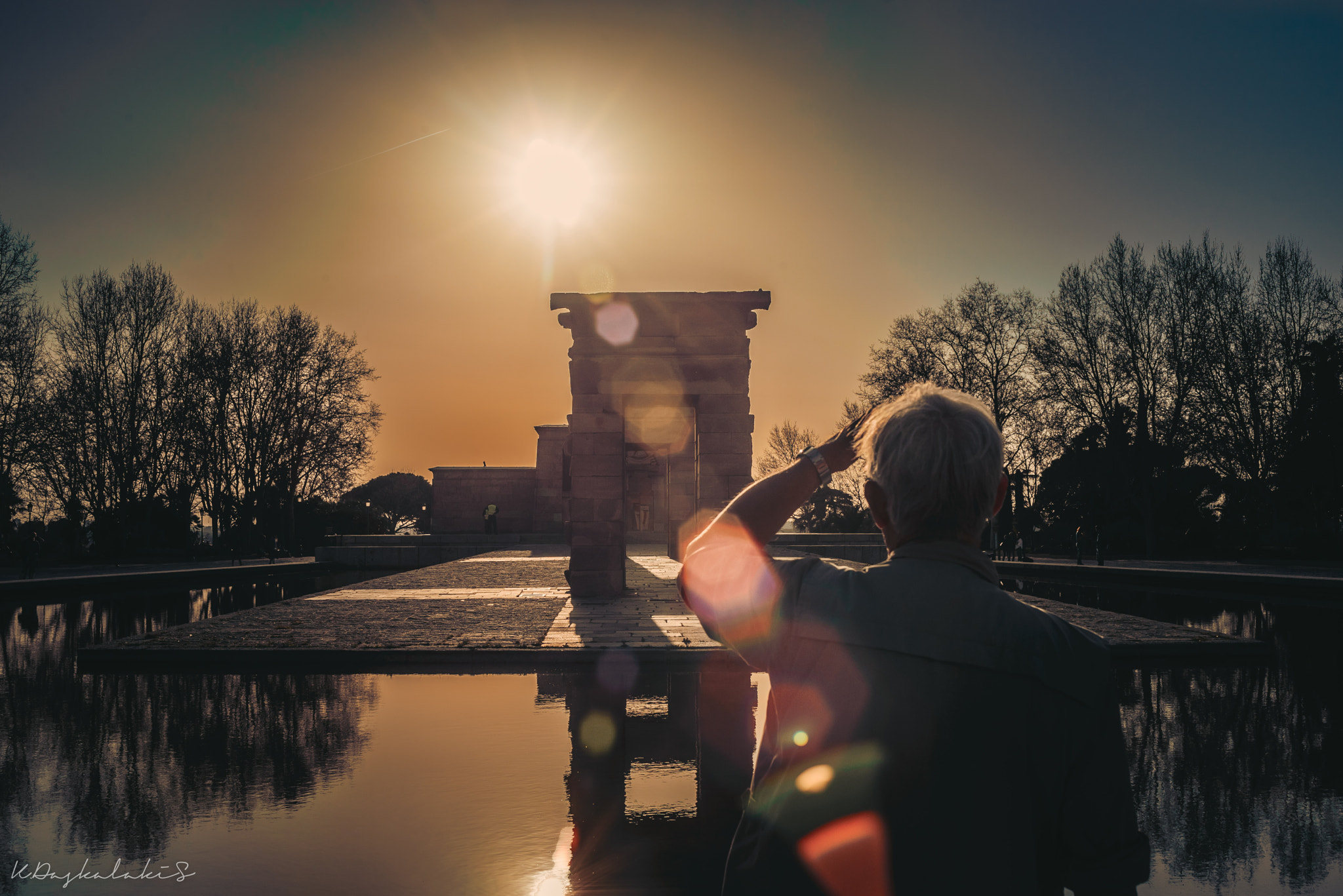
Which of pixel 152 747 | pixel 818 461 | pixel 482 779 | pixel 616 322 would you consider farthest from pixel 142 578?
pixel 818 461

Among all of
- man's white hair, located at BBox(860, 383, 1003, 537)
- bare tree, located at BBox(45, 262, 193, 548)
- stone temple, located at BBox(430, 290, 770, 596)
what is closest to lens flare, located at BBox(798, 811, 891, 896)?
man's white hair, located at BBox(860, 383, 1003, 537)

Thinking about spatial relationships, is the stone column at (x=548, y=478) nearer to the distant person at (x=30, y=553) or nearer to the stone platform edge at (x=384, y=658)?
the distant person at (x=30, y=553)

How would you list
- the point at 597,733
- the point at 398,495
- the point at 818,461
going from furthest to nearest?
the point at 398,495 < the point at 597,733 < the point at 818,461

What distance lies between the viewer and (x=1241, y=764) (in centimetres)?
571

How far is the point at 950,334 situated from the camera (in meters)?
37.0

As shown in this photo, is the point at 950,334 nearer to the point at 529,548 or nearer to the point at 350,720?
the point at 529,548

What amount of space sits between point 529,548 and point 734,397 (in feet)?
80.0

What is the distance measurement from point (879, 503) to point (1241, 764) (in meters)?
5.71

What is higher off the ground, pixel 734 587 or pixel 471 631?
pixel 734 587

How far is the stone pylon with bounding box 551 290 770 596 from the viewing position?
14.4 metres

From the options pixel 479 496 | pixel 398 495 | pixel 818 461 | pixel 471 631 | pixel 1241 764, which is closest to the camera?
pixel 818 461

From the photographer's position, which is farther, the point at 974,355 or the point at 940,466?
the point at 974,355

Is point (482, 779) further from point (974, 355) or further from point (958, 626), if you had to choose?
point (974, 355)

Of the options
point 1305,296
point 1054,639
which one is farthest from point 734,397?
point 1305,296
